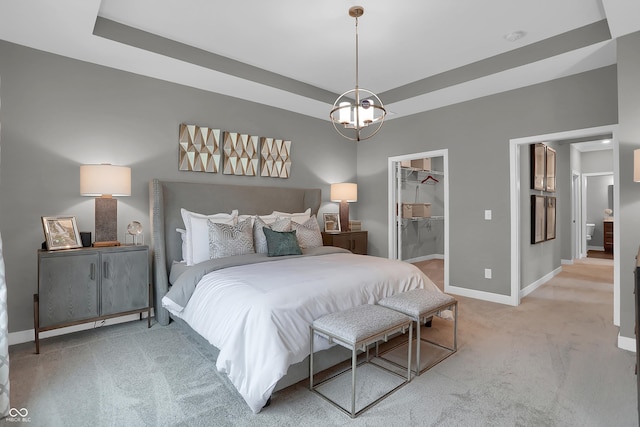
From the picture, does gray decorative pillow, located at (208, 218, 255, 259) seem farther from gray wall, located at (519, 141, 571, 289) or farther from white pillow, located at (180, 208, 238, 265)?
gray wall, located at (519, 141, 571, 289)

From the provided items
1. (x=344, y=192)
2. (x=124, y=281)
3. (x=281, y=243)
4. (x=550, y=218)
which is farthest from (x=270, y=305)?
(x=550, y=218)

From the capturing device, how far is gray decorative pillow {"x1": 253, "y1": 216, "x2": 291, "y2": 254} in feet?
11.8

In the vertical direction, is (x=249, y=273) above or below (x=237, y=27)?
below

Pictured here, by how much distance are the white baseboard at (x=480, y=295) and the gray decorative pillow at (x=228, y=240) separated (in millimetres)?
2876

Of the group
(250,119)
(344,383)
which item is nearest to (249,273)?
(344,383)

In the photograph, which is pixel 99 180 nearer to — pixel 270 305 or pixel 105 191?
pixel 105 191

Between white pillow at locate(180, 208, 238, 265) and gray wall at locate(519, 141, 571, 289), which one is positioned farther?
gray wall at locate(519, 141, 571, 289)

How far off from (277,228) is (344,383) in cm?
188

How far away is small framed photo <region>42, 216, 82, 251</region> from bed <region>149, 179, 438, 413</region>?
2.17ft

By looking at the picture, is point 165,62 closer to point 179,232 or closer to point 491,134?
point 179,232

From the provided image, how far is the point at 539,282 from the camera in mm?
5094

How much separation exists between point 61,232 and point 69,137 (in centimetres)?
93

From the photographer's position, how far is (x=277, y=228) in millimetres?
3744

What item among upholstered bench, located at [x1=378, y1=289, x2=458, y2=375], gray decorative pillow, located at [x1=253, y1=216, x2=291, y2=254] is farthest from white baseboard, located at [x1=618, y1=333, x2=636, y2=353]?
gray decorative pillow, located at [x1=253, y1=216, x2=291, y2=254]
